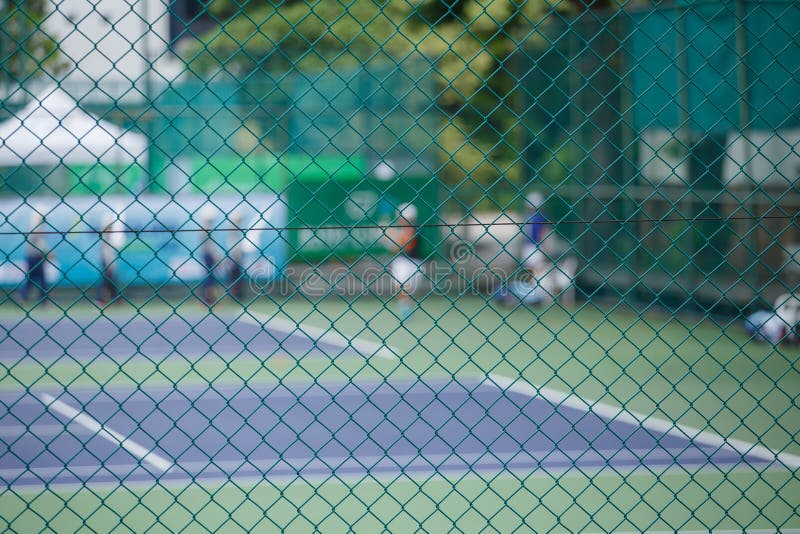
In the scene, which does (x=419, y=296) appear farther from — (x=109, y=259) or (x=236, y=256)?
(x=109, y=259)

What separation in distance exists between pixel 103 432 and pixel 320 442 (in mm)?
1908

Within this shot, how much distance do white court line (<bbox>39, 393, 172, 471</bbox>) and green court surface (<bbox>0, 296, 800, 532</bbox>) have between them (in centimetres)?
40

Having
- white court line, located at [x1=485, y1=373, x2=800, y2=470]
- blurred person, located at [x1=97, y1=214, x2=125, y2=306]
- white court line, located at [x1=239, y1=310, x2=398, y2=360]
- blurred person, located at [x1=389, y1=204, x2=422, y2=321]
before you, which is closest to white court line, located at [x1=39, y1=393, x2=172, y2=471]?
white court line, located at [x1=239, y1=310, x2=398, y2=360]

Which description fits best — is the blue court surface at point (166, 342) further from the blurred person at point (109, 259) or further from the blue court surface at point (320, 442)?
the blue court surface at point (320, 442)

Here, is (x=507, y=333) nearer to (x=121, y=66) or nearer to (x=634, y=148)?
(x=634, y=148)

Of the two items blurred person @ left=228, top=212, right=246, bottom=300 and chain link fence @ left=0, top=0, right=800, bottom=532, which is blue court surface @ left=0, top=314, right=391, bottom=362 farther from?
blurred person @ left=228, top=212, right=246, bottom=300

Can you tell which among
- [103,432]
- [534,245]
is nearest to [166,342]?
[103,432]

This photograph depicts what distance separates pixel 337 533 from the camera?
520 cm

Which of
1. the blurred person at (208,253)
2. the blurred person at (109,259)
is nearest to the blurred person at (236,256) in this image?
the blurred person at (208,253)

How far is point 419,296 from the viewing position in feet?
58.7

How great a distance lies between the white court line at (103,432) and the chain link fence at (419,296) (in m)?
0.05

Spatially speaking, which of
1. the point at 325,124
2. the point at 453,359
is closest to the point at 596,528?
the point at 453,359

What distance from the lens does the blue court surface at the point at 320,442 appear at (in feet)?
21.4

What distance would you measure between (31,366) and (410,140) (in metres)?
8.86
